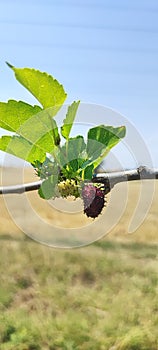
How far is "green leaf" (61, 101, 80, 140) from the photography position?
0.24 meters

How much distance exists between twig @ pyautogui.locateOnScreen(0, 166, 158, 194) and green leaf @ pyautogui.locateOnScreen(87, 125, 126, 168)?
0.03 meters

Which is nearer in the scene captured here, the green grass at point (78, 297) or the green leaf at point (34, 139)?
the green leaf at point (34, 139)

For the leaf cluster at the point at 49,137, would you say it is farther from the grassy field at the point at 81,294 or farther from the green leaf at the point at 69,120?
the grassy field at the point at 81,294

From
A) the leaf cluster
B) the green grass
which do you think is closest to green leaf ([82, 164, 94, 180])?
the leaf cluster

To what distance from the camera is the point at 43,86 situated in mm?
216

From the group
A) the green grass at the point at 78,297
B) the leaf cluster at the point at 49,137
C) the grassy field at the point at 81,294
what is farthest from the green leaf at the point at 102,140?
the green grass at the point at 78,297

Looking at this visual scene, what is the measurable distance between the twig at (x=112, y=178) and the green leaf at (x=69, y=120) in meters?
0.04

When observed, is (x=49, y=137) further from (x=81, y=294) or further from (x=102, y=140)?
(x=81, y=294)

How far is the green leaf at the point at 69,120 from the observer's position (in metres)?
0.24

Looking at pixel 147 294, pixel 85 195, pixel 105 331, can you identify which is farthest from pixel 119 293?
pixel 85 195

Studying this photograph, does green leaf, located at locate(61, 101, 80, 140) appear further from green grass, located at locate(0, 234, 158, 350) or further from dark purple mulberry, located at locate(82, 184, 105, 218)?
green grass, located at locate(0, 234, 158, 350)

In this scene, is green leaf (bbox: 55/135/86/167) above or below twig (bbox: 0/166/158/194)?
above

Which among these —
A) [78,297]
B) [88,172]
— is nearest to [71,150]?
[88,172]

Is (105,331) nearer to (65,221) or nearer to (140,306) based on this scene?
(140,306)
